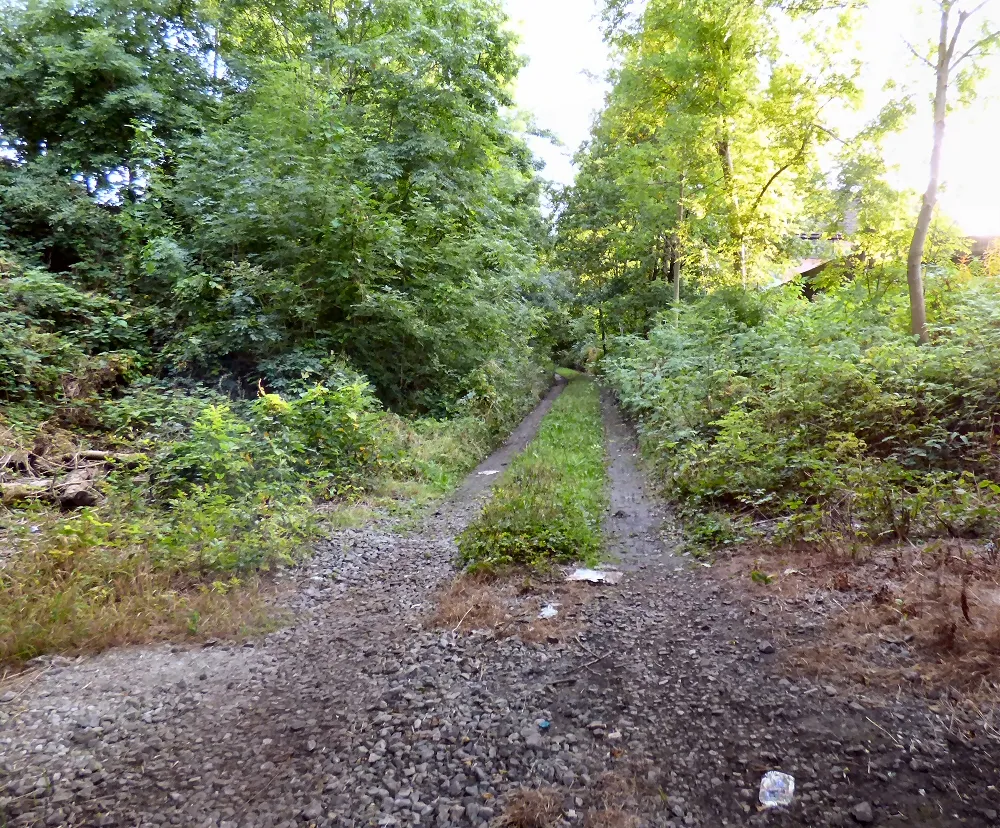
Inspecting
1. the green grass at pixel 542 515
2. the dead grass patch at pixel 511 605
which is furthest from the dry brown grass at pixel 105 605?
the green grass at pixel 542 515

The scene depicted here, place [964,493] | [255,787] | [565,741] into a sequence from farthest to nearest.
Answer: [964,493] → [565,741] → [255,787]

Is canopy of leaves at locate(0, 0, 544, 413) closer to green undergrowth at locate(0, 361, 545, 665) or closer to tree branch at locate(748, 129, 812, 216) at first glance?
green undergrowth at locate(0, 361, 545, 665)

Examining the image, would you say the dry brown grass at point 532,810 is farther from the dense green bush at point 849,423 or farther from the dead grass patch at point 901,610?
the dense green bush at point 849,423

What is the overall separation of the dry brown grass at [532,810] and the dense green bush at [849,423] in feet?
11.2

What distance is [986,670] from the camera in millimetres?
2963

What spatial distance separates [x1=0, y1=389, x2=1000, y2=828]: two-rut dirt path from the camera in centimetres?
261

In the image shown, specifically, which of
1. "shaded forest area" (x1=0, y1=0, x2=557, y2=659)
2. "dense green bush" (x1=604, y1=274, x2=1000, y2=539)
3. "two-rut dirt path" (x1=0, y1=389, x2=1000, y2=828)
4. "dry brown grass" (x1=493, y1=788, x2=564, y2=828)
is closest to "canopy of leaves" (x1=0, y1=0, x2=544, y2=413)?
"shaded forest area" (x1=0, y1=0, x2=557, y2=659)

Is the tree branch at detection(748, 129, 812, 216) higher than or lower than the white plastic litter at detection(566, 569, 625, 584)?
higher

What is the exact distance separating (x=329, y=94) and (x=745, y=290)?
33.6 ft

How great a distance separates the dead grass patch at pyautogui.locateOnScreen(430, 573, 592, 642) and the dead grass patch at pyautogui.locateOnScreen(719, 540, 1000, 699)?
1.45m

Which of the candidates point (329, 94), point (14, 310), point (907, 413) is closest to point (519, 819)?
point (907, 413)

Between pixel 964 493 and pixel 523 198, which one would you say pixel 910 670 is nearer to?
pixel 964 493

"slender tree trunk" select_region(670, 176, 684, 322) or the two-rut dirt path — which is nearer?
A: the two-rut dirt path

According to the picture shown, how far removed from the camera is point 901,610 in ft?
12.1
